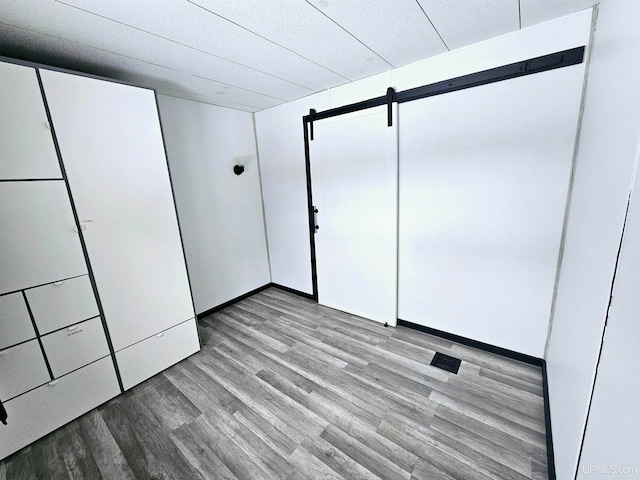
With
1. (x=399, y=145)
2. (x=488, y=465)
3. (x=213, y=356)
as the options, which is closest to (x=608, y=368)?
(x=488, y=465)

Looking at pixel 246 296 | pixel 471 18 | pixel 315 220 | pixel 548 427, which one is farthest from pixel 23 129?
pixel 548 427

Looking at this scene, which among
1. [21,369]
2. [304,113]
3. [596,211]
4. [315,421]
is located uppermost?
[304,113]

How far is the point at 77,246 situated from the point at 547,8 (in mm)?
3383

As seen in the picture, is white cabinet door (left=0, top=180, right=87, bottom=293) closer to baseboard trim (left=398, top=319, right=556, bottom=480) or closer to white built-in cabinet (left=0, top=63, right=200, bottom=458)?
white built-in cabinet (left=0, top=63, right=200, bottom=458)

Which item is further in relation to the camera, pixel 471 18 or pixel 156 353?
pixel 156 353

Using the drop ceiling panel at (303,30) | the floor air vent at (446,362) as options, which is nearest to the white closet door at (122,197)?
the drop ceiling panel at (303,30)

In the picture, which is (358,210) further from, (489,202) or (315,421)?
(315,421)

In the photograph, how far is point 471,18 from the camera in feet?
Result: 5.16

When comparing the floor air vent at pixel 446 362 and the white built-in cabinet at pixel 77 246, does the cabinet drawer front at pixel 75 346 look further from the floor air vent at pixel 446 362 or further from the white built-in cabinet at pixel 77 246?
the floor air vent at pixel 446 362

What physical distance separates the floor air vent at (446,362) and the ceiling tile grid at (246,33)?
2510 mm

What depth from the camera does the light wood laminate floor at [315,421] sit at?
55.8 inches

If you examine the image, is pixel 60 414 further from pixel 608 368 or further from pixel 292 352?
pixel 608 368

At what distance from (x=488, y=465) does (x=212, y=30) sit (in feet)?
9.88

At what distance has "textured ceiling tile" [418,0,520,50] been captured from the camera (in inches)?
56.7
